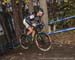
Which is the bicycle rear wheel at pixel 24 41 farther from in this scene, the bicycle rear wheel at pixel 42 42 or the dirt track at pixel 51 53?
the bicycle rear wheel at pixel 42 42

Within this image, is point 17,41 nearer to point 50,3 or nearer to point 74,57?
point 74,57

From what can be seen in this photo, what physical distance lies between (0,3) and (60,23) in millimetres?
3344

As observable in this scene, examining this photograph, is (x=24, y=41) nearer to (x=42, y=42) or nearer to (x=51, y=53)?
(x=42, y=42)

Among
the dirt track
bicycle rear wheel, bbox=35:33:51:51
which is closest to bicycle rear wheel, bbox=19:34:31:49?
the dirt track

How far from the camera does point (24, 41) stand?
1061 cm

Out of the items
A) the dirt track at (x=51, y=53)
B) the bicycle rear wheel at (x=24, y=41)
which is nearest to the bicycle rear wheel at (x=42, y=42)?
the dirt track at (x=51, y=53)

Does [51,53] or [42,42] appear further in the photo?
[42,42]

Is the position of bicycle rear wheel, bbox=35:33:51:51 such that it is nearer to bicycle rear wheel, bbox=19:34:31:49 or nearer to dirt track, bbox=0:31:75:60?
dirt track, bbox=0:31:75:60

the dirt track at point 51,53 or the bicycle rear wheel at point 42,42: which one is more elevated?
the bicycle rear wheel at point 42,42

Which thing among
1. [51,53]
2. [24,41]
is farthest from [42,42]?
[24,41]

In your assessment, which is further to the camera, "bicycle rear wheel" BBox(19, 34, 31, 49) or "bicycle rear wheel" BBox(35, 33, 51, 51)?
"bicycle rear wheel" BBox(19, 34, 31, 49)

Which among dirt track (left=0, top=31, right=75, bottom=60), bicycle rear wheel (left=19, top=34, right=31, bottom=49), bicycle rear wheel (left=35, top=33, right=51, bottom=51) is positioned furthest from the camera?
bicycle rear wheel (left=19, top=34, right=31, bottom=49)

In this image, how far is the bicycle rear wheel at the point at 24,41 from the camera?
10547mm

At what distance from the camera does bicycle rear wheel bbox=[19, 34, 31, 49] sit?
34.6ft
